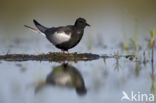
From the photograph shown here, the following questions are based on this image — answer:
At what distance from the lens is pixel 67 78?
7637 mm

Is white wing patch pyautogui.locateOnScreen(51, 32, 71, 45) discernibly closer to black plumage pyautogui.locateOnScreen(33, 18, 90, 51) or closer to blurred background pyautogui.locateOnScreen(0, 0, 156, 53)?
black plumage pyautogui.locateOnScreen(33, 18, 90, 51)

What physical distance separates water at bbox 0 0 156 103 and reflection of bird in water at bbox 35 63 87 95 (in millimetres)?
31

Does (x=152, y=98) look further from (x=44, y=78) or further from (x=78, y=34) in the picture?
(x=78, y=34)

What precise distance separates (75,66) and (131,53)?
167 centimetres

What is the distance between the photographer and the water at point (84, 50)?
22.1ft

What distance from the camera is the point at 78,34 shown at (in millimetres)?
9906

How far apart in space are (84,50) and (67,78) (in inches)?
118

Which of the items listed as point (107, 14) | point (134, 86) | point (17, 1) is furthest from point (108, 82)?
point (17, 1)

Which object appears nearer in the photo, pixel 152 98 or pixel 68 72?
pixel 152 98

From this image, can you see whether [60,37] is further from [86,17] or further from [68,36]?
[86,17]

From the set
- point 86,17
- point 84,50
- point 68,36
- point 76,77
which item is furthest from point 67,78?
point 86,17

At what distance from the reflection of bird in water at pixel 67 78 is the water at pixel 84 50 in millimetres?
31

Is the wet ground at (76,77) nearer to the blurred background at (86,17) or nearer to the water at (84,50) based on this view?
the water at (84,50)

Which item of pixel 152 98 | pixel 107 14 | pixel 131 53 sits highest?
pixel 107 14
